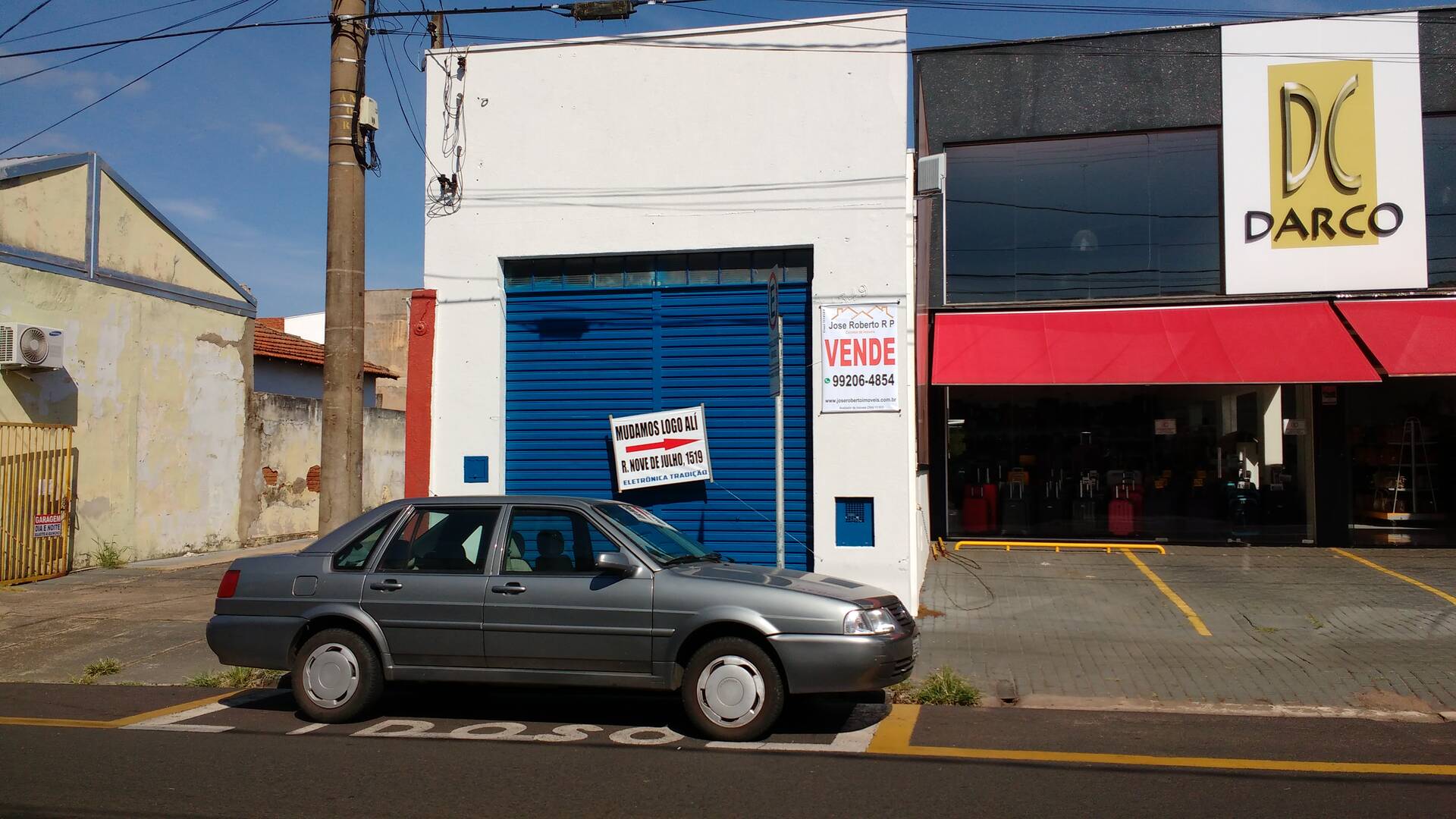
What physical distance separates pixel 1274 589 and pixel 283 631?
1062cm

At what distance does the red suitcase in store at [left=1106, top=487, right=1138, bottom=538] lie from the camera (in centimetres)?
1591

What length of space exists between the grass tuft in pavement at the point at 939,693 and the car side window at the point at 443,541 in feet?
10.9

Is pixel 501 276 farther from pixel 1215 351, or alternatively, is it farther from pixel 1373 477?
pixel 1373 477

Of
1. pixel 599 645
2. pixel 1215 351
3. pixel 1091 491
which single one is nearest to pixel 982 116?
pixel 1215 351

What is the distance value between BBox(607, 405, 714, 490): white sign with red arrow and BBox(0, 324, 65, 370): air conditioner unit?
312 inches

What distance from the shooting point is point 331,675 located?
727 centimetres

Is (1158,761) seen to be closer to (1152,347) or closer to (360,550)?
(360,550)

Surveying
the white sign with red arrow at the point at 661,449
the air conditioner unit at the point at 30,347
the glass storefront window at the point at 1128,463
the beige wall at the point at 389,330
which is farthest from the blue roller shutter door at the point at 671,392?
the beige wall at the point at 389,330

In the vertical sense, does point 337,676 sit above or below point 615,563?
below

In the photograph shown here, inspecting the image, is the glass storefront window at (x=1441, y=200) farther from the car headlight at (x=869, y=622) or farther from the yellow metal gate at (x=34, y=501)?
the yellow metal gate at (x=34, y=501)

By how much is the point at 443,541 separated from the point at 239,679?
2794 millimetres

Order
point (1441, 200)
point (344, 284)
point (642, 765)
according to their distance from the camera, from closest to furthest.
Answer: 1. point (642, 765)
2. point (344, 284)
3. point (1441, 200)

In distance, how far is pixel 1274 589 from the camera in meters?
12.3

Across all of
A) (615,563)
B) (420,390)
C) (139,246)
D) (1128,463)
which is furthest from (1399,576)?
(139,246)
